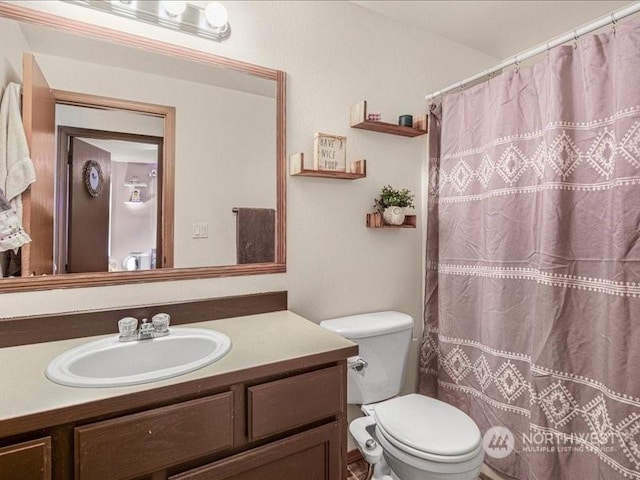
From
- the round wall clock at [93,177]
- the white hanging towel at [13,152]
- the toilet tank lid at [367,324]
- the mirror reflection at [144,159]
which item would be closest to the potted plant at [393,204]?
the toilet tank lid at [367,324]

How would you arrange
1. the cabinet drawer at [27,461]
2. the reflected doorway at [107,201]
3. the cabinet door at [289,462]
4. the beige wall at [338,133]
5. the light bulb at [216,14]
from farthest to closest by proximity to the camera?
the beige wall at [338,133] → the light bulb at [216,14] → the reflected doorway at [107,201] → the cabinet door at [289,462] → the cabinet drawer at [27,461]

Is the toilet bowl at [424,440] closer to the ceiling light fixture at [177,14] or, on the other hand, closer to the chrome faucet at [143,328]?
the chrome faucet at [143,328]

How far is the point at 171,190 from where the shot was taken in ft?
4.52

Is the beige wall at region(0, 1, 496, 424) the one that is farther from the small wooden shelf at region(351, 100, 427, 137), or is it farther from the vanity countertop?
the vanity countertop

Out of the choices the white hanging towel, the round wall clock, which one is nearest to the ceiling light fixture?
the white hanging towel

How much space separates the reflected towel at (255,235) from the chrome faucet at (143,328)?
39cm

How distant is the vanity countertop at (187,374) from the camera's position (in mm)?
756

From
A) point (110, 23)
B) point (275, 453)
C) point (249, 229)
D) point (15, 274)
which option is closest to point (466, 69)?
point (249, 229)

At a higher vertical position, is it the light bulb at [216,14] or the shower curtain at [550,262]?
the light bulb at [216,14]

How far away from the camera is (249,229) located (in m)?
1.51

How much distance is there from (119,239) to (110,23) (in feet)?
2.58

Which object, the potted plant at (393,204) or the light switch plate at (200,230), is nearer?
the light switch plate at (200,230)

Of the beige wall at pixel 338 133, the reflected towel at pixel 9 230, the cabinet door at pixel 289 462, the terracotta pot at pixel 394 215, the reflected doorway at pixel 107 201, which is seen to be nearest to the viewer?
the cabinet door at pixel 289 462

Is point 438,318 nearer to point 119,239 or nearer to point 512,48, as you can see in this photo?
point 119,239
